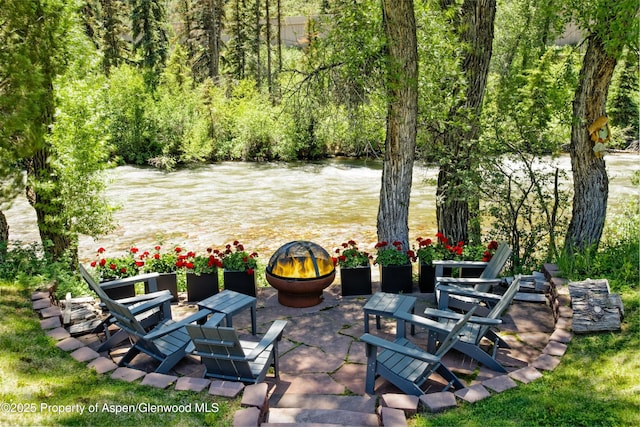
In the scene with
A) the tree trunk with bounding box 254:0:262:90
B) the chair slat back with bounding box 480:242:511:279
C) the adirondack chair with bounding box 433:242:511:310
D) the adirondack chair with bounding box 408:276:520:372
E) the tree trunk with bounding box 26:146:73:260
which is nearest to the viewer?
the adirondack chair with bounding box 408:276:520:372

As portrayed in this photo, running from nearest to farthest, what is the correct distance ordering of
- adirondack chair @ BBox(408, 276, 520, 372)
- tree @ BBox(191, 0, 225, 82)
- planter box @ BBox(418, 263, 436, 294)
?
adirondack chair @ BBox(408, 276, 520, 372)
planter box @ BBox(418, 263, 436, 294)
tree @ BBox(191, 0, 225, 82)

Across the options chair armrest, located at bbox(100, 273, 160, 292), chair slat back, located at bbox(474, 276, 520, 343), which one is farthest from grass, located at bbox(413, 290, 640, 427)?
chair armrest, located at bbox(100, 273, 160, 292)

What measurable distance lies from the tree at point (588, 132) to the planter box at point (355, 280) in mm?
2703

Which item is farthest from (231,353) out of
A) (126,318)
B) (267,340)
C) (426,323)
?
(426,323)

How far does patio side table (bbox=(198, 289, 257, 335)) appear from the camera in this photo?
16.2 ft

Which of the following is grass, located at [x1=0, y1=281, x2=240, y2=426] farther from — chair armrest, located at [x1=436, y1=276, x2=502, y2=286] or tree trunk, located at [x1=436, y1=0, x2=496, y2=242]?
tree trunk, located at [x1=436, y1=0, x2=496, y2=242]

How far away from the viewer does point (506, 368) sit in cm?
452

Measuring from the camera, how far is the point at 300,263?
600cm

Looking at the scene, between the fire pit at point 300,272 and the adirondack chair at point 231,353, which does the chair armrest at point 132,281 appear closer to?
the fire pit at point 300,272

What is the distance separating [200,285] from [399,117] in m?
3.47

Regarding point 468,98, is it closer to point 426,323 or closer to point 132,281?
point 426,323

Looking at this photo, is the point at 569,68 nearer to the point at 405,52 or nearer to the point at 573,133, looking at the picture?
the point at 573,133

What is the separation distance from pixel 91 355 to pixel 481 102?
254 inches

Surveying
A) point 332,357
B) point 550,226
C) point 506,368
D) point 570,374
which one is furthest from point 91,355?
point 550,226
